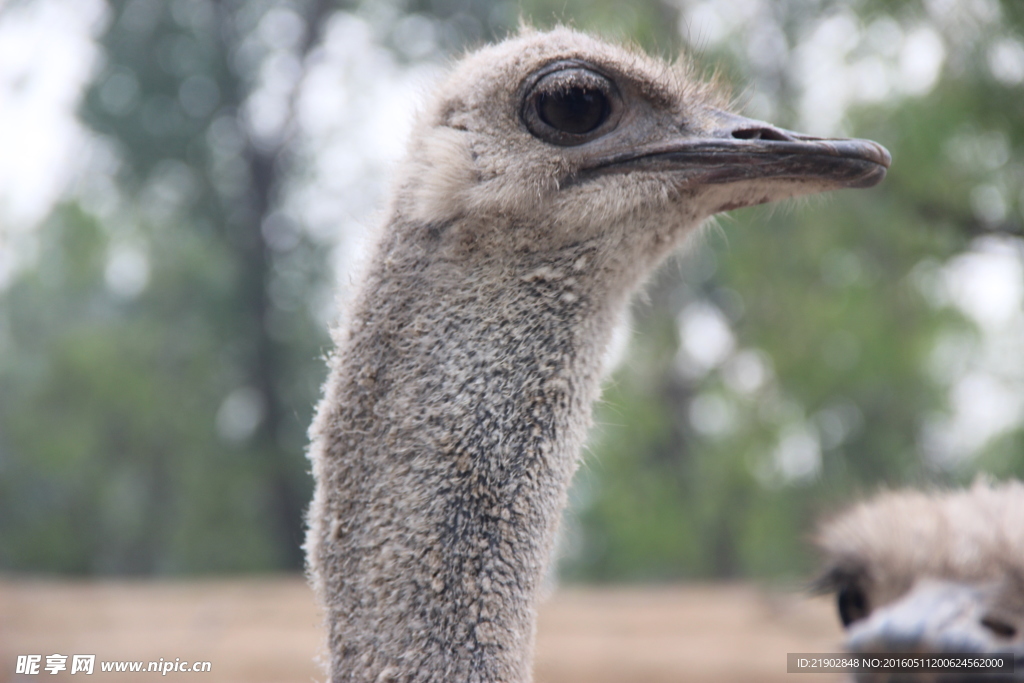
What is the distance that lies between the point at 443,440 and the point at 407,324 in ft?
0.80

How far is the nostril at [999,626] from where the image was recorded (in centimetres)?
169

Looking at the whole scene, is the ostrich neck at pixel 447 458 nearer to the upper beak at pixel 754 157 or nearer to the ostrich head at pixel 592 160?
the ostrich head at pixel 592 160

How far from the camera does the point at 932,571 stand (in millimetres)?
1868

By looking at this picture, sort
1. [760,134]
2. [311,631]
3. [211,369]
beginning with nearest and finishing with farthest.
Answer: [760,134], [311,631], [211,369]

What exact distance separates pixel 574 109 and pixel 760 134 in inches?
14.8

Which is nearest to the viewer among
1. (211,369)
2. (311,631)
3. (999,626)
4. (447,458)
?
(999,626)

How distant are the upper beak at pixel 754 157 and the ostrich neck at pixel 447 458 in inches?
10.1

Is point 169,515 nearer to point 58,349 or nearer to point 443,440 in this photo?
point 58,349

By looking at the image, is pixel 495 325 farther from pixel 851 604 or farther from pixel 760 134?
pixel 851 604

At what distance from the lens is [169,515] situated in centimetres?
1556

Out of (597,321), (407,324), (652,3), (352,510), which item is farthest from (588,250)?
→ (652,3)

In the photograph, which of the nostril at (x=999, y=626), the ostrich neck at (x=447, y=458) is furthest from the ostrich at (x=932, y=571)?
the ostrich neck at (x=447, y=458)

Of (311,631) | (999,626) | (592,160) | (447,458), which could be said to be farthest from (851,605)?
(311,631)

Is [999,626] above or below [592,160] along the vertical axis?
below
